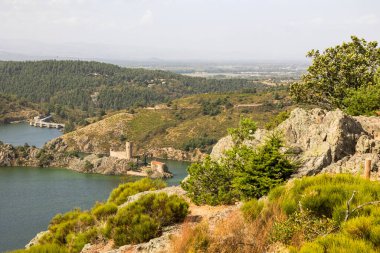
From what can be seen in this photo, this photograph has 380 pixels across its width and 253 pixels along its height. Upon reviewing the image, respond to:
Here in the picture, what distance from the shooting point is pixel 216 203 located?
1462 centimetres

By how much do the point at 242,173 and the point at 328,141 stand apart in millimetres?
4165

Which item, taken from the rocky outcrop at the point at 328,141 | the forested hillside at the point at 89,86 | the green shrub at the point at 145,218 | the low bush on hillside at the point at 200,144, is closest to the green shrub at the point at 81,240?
the green shrub at the point at 145,218

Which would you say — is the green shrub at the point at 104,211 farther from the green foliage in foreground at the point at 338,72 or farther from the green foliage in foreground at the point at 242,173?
the green foliage in foreground at the point at 338,72

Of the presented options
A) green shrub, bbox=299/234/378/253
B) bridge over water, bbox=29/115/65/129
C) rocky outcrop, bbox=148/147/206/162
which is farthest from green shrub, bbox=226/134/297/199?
bridge over water, bbox=29/115/65/129

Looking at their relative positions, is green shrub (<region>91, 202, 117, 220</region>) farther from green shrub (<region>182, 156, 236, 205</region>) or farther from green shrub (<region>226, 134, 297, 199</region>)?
green shrub (<region>226, 134, 297, 199</region>)

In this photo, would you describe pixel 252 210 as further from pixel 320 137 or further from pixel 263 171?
pixel 320 137

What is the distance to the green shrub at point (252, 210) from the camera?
7760 millimetres

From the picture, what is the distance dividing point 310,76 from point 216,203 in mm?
18602

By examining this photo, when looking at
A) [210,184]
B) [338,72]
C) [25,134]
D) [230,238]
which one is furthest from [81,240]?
[25,134]

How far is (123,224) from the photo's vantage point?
36.3ft

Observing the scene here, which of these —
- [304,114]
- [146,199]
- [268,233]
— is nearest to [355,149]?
[304,114]

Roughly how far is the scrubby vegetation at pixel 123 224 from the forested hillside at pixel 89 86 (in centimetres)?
13636

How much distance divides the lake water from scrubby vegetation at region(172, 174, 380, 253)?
10981cm

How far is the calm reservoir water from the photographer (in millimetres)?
43656
